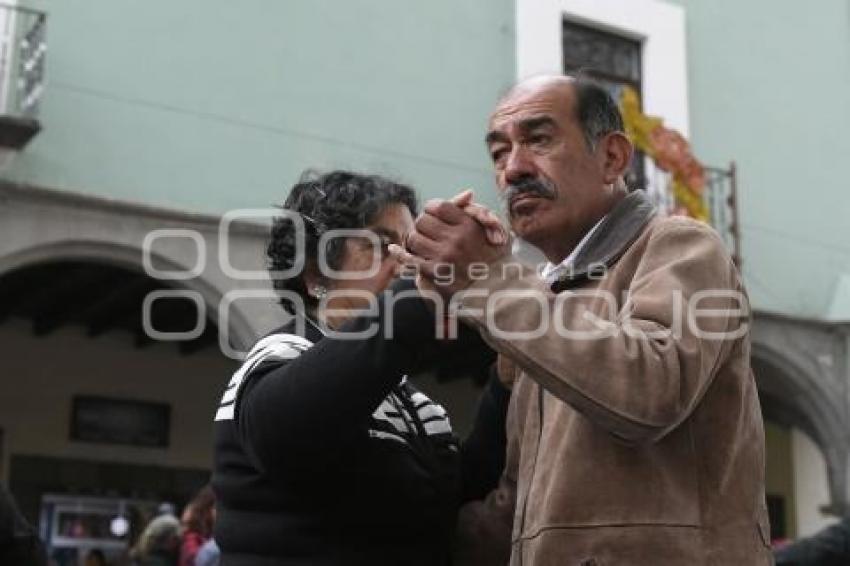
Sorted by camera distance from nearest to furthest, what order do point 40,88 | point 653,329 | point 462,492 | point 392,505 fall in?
point 653,329 < point 392,505 < point 462,492 < point 40,88

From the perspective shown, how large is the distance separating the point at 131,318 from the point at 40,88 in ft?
10.7

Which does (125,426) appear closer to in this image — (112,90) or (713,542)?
(112,90)

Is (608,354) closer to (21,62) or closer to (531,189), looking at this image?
(531,189)

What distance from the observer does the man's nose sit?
68.2 inches

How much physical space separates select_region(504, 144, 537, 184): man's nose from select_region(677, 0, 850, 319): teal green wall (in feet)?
30.1

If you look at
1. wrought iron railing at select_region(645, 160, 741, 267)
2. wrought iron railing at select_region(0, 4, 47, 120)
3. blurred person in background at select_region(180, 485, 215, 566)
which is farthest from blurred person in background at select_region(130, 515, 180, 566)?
wrought iron railing at select_region(645, 160, 741, 267)

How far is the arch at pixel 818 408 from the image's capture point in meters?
10.9

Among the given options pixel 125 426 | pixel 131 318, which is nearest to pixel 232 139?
pixel 131 318

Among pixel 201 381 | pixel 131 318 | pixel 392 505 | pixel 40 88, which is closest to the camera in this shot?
pixel 392 505

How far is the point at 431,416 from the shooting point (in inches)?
84.1

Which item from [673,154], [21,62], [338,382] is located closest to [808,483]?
[673,154]

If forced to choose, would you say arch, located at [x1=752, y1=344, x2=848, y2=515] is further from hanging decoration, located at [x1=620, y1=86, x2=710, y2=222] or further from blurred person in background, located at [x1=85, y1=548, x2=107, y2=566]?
blurred person in background, located at [x1=85, y1=548, x2=107, y2=566]

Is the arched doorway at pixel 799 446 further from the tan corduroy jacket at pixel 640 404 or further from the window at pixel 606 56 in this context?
the tan corduroy jacket at pixel 640 404

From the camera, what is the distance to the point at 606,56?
1052cm
